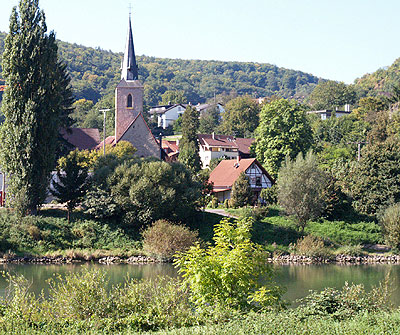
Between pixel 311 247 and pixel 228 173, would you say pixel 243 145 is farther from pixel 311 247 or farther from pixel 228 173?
pixel 311 247

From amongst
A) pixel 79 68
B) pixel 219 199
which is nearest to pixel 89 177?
pixel 219 199

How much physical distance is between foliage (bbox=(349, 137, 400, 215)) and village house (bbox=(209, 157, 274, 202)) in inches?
484

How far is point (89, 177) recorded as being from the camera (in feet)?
138

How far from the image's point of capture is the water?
86.3 feet

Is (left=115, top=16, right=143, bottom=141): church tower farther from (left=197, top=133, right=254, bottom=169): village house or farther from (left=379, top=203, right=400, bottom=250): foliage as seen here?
(left=379, top=203, right=400, bottom=250): foliage

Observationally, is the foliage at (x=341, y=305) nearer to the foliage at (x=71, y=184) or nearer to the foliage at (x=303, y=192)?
the foliage at (x=303, y=192)

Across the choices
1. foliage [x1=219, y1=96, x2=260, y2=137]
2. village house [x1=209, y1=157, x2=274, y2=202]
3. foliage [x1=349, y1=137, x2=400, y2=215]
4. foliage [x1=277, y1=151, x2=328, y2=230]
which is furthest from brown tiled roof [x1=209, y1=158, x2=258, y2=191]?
foliage [x1=219, y1=96, x2=260, y2=137]

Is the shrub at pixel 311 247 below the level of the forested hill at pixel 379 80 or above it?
below

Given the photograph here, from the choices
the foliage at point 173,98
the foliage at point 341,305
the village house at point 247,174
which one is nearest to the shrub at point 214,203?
the village house at point 247,174

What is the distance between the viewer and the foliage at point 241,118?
10088 cm

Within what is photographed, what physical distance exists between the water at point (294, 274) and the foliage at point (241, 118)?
65.5 m

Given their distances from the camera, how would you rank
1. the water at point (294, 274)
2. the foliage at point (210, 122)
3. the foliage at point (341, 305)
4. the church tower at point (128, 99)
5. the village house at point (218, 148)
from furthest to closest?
the foliage at point (210, 122), the village house at point (218, 148), the church tower at point (128, 99), the water at point (294, 274), the foliage at point (341, 305)

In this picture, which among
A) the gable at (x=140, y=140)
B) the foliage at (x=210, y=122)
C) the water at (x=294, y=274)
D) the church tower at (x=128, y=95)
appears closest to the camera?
the water at (x=294, y=274)

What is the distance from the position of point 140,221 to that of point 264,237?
31.3 feet
